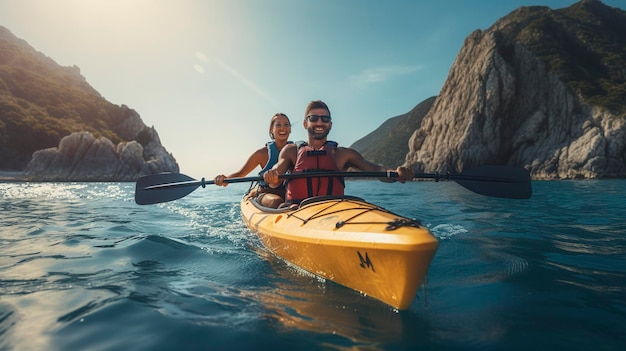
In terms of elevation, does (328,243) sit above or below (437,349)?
above

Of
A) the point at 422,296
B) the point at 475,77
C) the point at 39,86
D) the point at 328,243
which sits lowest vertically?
the point at 422,296

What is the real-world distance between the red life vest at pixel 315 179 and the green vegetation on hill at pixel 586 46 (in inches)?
2264

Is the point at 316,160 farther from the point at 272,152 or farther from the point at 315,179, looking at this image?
the point at 272,152

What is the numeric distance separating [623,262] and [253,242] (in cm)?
519

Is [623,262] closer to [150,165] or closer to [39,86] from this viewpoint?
[150,165]

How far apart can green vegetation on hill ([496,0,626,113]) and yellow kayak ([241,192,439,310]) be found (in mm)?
58424

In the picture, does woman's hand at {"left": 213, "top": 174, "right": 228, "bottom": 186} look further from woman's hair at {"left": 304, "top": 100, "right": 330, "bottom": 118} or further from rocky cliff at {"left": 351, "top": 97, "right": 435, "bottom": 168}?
rocky cliff at {"left": 351, "top": 97, "right": 435, "bottom": 168}

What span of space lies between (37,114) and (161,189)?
10244cm

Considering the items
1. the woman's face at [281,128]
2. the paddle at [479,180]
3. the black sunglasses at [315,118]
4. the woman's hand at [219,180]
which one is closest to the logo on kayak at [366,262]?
the paddle at [479,180]

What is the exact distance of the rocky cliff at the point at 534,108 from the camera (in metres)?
42.0

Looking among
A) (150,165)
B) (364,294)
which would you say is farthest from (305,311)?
(150,165)

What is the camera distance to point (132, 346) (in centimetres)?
209

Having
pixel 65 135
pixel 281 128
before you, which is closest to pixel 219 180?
pixel 281 128

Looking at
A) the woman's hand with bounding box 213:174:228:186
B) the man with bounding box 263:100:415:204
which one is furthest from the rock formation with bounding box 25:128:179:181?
the man with bounding box 263:100:415:204
